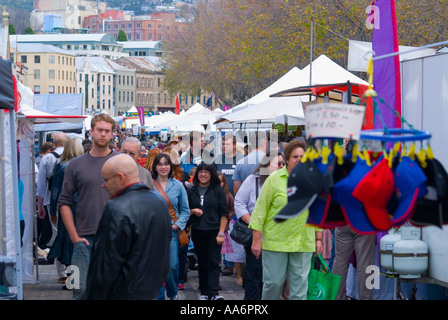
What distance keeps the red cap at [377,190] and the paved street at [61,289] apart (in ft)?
19.3

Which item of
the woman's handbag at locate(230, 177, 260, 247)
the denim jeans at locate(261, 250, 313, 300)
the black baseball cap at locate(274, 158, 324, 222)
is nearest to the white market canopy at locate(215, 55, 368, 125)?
the woman's handbag at locate(230, 177, 260, 247)

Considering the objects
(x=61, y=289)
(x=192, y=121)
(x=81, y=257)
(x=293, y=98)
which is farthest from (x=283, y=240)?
(x=192, y=121)

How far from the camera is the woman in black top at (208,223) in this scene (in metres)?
10.1

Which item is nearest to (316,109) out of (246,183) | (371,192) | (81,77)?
(371,192)

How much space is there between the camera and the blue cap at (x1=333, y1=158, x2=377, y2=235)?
4734 mm

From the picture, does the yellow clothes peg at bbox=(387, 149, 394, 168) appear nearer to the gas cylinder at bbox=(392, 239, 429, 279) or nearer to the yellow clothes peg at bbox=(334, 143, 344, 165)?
the yellow clothes peg at bbox=(334, 143, 344, 165)

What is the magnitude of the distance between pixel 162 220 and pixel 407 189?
178 cm

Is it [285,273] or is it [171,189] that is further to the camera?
[171,189]

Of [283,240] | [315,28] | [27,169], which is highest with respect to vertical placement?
[315,28]

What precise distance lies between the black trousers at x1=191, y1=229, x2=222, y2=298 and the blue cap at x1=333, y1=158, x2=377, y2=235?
5.32m

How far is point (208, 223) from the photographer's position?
33.8ft

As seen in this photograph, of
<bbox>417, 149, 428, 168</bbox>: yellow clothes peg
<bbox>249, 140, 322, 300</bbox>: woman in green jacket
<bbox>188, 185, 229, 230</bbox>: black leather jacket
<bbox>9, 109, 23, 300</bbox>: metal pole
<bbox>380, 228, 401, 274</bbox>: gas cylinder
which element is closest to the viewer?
<bbox>417, 149, 428, 168</bbox>: yellow clothes peg

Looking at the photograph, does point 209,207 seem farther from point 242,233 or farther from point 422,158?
point 422,158
